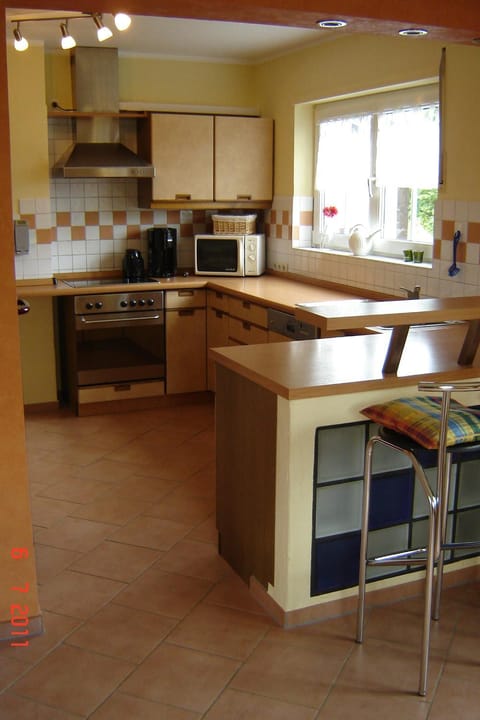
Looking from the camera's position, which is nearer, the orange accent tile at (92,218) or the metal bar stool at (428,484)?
the metal bar stool at (428,484)

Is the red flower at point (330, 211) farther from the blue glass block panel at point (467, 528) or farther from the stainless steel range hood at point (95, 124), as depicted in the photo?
the blue glass block panel at point (467, 528)

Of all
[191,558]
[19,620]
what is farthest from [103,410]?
[19,620]

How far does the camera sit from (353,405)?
292cm

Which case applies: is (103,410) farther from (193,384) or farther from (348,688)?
(348,688)

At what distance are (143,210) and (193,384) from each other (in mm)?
1420

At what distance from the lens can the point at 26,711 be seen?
8.15 ft

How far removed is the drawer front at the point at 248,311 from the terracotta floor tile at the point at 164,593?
2150mm

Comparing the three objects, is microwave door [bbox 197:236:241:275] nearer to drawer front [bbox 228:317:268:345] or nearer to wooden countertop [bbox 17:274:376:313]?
wooden countertop [bbox 17:274:376:313]

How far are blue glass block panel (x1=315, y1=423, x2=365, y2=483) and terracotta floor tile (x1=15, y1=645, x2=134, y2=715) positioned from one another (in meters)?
0.94

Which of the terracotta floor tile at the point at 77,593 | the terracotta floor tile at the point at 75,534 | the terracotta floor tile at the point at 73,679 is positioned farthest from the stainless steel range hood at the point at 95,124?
the terracotta floor tile at the point at 73,679

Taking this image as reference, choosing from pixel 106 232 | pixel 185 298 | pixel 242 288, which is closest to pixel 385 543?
pixel 242 288

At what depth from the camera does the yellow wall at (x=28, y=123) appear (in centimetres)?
541

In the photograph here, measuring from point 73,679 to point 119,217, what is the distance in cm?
415

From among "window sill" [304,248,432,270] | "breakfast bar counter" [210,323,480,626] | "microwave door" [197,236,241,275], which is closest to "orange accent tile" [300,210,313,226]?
"window sill" [304,248,432,270]
